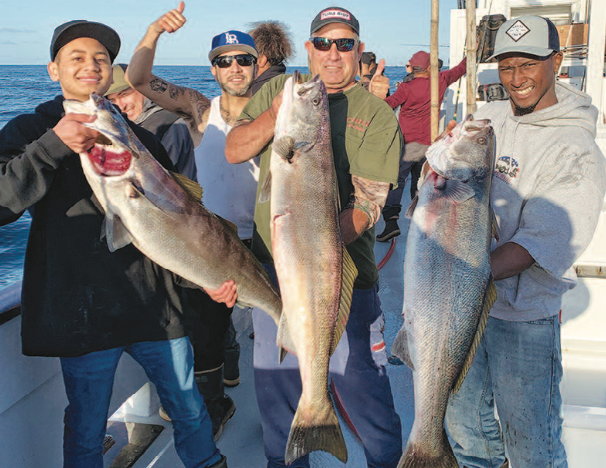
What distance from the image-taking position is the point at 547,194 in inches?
97.7

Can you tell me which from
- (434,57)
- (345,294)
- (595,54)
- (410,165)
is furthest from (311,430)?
(410,165)

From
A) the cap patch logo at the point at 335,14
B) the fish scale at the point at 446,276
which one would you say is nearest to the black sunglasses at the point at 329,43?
the cap patch logo at the point at 335,14

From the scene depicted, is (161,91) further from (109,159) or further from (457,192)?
(457,192)

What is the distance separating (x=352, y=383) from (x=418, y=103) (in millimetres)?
6291

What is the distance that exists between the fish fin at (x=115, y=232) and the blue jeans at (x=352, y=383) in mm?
884

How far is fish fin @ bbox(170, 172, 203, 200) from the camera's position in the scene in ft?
8.66

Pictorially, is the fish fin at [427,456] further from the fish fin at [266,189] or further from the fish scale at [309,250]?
the fish fin at [266,189]

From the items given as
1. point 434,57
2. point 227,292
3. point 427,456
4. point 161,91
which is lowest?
point 427,456

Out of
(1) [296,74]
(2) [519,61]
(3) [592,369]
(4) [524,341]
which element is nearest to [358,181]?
(1) [296,74]

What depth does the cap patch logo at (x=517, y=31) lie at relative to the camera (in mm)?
2616

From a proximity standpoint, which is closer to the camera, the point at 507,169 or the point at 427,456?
the point at 427,456

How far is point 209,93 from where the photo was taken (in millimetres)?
33188

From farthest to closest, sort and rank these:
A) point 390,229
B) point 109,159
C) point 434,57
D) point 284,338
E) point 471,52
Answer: point 390,229 < point 434,57 < point 471,52 < point 284,338 < point 109,159

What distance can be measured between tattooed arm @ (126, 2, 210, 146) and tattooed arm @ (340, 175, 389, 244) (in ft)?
5.38
